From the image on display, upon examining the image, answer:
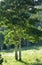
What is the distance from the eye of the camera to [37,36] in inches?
1039

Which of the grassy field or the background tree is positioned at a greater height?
the background tree

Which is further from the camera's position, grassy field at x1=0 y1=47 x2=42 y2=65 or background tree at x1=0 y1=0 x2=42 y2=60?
grassy field at x1=0 y1=47 x2=42 y2=65

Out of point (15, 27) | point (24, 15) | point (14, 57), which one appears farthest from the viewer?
point (14, 57)

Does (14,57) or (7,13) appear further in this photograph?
(14,57)

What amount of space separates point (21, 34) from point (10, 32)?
73.1 inches

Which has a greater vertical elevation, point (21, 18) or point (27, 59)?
point (21, 18)

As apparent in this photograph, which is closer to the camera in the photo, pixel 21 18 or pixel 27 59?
pixel 21 18

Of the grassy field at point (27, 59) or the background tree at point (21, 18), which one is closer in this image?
the background tree at point (21, 18)

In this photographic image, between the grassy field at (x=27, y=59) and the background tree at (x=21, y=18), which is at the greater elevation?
the background tree at (x=21, y=18)

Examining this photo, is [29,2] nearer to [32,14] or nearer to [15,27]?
[32,14]

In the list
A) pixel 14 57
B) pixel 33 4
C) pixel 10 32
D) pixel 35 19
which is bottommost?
pixel 14 57

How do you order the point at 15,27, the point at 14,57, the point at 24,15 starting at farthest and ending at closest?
1. the point at 14,57
2. the point at 15,27
3. the point at 24,15

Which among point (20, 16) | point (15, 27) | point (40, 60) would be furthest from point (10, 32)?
point (40, 60)

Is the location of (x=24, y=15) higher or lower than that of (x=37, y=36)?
higher
